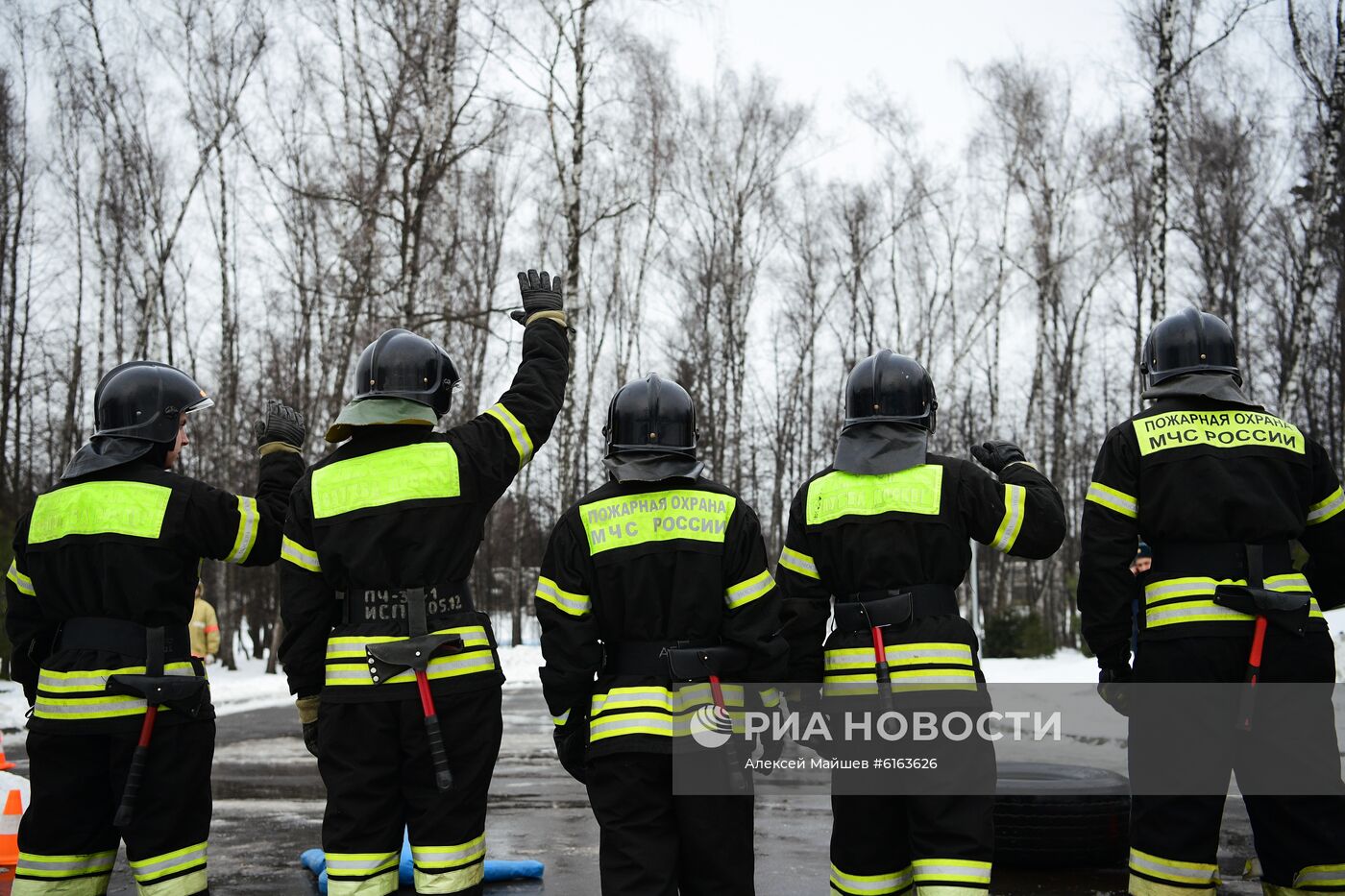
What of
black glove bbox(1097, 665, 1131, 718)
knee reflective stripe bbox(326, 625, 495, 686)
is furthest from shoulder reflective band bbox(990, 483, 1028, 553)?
knee reflective stripe bbox(326, 625, 495, 686)

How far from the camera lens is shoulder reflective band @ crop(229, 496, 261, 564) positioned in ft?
14.4

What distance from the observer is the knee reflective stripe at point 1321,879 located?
369cm

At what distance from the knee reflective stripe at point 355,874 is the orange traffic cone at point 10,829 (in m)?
2.51

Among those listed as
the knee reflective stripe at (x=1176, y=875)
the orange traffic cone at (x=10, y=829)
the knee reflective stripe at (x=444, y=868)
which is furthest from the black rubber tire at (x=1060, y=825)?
the orange traffic cone at (x=10, y=829)

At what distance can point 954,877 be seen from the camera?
3.62m

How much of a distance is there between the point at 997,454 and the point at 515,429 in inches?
73.0

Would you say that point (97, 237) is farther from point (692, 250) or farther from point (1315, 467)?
point (1315, 467)

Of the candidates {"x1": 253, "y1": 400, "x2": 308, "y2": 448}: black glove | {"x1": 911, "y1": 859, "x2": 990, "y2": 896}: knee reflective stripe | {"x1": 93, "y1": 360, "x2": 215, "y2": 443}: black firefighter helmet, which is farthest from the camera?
{"x1": 253, "y1": 400, "x2": 308, "y2": 448}: black glove

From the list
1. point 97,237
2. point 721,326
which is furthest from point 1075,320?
point 97,237

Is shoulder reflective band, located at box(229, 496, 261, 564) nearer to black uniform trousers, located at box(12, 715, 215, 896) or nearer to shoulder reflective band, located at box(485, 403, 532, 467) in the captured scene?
black uniform trousers, located at box(12, 715, 215, 896)

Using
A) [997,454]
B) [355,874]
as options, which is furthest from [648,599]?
[997,454]

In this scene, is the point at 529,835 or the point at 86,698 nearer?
the point at 86,698

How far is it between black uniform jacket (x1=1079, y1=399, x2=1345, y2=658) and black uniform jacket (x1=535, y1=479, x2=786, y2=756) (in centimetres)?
127

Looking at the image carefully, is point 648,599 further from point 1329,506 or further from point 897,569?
point 1329,506
